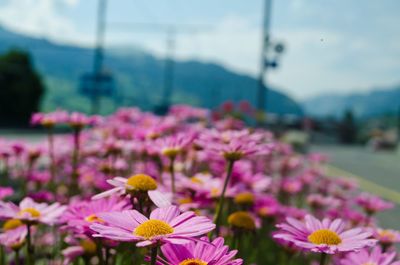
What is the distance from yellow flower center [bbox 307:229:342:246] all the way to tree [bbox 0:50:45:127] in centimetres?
2877

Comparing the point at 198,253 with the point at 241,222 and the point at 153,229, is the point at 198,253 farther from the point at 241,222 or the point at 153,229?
the point at 241,222

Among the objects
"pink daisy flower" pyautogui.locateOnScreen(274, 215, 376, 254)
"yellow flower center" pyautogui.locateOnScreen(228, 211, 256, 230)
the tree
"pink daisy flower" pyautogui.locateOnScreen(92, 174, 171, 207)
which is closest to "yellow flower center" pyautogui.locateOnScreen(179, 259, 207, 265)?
"pink daisy flower" pyautogui.locateOnScreen(274, 215, 376, 254)

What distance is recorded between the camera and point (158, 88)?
625ft

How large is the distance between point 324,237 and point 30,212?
629mm

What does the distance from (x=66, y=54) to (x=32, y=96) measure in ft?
568

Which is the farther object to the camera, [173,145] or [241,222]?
[173,145]

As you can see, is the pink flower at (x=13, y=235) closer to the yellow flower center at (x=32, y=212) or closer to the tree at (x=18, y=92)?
the yellow flower center at (x=32, y=212)

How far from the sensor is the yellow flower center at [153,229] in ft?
2.49

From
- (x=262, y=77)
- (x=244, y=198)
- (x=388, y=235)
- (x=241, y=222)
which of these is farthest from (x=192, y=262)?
(x=262, y=77)

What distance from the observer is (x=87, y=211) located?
1.11 metres

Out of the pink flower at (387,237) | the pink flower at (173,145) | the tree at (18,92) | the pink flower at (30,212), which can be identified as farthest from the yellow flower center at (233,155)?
the tree at (18,92)

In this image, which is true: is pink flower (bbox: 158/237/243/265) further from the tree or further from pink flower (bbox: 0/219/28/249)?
the tree

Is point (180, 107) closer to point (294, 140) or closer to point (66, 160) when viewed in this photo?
point (66, 160)

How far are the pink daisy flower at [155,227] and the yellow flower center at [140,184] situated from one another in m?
0.20
